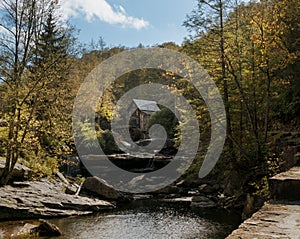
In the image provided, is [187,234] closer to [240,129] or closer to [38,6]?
[240,129]

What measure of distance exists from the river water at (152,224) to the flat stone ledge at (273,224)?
5.36 meters

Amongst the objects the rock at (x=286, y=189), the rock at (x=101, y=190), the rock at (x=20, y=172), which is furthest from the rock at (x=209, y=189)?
the rock at (x=286, y=189)

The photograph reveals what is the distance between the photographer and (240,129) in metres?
12.4

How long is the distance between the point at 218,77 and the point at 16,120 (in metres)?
7.38

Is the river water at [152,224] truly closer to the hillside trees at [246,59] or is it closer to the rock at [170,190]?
the hillside trees at [246,59]

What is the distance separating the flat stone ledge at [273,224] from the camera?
295 centimetres

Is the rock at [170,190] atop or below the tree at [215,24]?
below

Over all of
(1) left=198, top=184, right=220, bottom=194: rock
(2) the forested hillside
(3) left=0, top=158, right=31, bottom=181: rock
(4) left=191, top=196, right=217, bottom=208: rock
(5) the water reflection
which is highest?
(2) the forested hillside

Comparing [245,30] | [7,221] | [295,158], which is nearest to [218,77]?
[245,30]

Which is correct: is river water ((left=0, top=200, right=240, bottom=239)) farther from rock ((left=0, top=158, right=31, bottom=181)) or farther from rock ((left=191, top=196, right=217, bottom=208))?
rock ((left=0, top=158, right=31, bottom=181))

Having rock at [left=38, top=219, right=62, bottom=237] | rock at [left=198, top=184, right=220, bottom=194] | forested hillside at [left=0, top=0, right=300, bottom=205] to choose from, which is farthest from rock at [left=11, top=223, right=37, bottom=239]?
rock at [left=198, top=184, right=220, bottom=194]

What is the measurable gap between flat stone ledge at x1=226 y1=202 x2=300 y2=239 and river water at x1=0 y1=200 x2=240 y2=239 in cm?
536

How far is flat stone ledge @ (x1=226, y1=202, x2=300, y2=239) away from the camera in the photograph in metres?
2.95

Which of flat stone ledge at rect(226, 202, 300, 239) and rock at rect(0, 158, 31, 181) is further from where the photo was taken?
rock at rect(0, 158, 31, 181)
